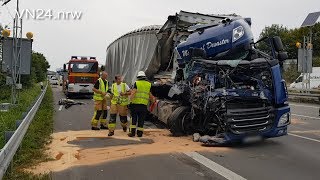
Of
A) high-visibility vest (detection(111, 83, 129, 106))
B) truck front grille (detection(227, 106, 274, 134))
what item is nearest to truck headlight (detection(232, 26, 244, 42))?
truck front grille (detection(227, 106, 274, 134))

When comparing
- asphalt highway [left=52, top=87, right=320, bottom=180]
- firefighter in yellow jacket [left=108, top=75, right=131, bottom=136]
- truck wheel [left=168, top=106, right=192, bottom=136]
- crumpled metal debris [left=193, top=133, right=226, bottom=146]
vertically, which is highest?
firefighter in yellow jacket [left=108, top=75, right=131, bottom=136]

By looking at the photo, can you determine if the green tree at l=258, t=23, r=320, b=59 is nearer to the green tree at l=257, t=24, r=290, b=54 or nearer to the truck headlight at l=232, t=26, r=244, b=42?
the green tree at l=257, t=24, r=290, b=54

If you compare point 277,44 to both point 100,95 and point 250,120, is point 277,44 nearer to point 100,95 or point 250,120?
point 250,120

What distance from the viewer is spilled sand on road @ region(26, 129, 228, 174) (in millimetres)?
7312

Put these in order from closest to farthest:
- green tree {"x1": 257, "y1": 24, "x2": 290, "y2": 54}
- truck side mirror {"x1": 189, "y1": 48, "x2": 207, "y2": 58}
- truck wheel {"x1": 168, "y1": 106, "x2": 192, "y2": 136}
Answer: truck side mirror {"x1": 189, "y1": 48, "x2": 207, "y2": 58} < truck wheel {"x1": 168, "y1": 106, "x2": 192, "y2": 136} < green tree {"x1": 257, "y1": 24, "x2": 290, "y2": 54}

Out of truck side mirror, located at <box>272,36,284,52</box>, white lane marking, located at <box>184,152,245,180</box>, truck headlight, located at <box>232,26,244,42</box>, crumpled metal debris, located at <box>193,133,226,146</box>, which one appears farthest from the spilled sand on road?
truck side mirror, located at <box>272,36,284,52</box>

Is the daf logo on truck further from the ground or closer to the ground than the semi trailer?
further from the ground

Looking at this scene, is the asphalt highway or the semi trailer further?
the semi trailer

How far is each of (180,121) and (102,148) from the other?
7.19ft

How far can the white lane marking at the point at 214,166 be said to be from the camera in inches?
252

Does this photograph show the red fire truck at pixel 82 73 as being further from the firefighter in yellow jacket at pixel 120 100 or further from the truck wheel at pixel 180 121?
the truck wheel at pixel 180 121

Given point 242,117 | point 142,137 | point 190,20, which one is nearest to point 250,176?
point 242,117

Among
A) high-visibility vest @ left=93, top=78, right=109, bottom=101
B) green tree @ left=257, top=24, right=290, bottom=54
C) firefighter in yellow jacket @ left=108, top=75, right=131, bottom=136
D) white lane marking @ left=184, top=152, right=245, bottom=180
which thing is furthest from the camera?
green tree @ left=257, top=24, right=290, bottom=54

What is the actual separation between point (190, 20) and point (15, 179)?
7.81 metres
